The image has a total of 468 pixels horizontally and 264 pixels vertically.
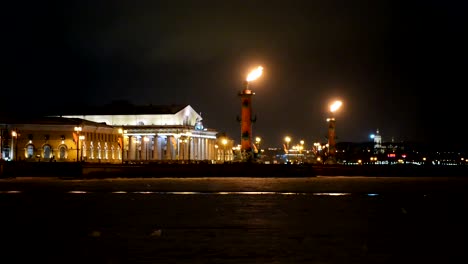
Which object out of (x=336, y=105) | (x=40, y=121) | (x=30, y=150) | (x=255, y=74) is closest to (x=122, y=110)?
(x=40, y=121)

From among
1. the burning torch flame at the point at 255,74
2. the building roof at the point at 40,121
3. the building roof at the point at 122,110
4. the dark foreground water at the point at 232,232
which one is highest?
the building roof at the point at 122,110

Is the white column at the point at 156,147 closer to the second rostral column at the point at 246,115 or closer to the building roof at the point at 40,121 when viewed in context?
the building roof at the point at 40,121

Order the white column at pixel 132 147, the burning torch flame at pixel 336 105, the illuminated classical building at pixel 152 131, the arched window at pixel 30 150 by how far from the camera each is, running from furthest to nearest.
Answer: the white column at pixel 132 147
the illuminated classical building at pixel 152 131
the arched window at pixel 30 150
the burning torch flame at pixel 336 105

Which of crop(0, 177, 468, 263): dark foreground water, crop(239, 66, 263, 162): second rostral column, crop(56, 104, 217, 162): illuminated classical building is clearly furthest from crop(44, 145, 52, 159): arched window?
crop(0, 177, 468, 263): dark foreground water

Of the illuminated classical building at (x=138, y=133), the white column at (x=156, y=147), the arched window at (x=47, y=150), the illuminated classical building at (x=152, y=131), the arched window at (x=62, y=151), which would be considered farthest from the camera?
the white column at (x=156, y=147)

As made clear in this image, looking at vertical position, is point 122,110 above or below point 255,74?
above

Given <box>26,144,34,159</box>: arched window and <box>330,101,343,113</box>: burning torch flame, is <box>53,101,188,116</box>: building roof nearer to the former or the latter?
<box>26,144,34,159</box>: arched window

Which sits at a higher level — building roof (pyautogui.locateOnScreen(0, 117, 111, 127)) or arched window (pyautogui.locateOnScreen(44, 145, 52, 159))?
building roof (pyautogui.locateOnScreen(0, 117, 111, 127))

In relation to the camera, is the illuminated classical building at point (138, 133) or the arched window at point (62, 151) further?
the illuminated classical building at point (138, 133)

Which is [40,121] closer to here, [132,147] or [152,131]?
[132,147]

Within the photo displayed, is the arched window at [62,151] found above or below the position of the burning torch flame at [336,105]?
below

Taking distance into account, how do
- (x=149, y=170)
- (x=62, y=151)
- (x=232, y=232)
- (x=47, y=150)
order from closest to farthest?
(x=232, y=232) → (x=149, y=170) → (x=47, y=150) → (x=62, y=151)

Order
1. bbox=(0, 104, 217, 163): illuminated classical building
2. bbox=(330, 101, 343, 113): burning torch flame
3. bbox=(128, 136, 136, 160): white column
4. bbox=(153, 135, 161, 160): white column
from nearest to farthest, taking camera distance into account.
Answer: bbox=(330, 101, 343, 113): burning torch flame → bbox=(0, 104, 217, 163): illuminated classical building → bbox=(128, 136, 136, 160): white column → bbox=(153, 135, 161, 160): white column

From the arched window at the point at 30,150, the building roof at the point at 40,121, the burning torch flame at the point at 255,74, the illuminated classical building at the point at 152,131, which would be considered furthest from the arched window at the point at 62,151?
the burning torch flame at the point at 255,74
